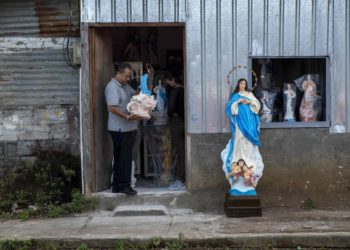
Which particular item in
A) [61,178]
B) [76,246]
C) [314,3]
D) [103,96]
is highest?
[314,3]

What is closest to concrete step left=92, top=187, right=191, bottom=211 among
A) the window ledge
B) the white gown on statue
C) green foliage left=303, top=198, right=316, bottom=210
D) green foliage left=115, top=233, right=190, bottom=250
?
the white gown on statue

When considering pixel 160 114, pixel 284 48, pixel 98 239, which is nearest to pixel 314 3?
pixel 284 48

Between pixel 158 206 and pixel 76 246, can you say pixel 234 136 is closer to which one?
pixel 158 206

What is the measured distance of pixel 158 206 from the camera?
26.7 ft

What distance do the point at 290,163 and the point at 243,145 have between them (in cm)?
96

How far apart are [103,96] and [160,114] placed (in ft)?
3.33

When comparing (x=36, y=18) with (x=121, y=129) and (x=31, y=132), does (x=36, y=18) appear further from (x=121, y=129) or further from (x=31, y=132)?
(x=121, y=129)

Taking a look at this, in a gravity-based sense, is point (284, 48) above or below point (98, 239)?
above

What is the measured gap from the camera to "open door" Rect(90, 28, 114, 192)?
816cm

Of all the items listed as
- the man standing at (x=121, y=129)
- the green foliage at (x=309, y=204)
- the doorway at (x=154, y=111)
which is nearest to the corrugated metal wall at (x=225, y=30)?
the doorway at (x=154, y=111)

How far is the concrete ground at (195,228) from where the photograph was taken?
6805mm

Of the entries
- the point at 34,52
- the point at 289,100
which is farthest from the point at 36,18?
the point at 289,100

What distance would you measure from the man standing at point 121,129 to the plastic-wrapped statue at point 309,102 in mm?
2386

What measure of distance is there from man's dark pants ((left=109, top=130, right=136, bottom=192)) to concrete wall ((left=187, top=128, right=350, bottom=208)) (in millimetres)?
840
